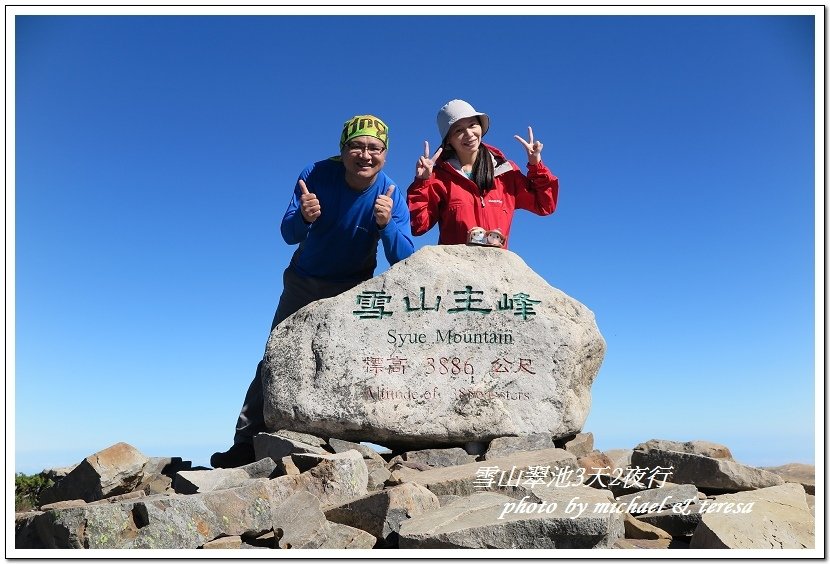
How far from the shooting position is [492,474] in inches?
266

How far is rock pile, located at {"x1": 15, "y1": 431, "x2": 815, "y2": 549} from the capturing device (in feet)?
16.7

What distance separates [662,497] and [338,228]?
4900mm

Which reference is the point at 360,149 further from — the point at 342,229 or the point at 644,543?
the point at 644,543

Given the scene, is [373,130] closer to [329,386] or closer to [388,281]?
[388,281]

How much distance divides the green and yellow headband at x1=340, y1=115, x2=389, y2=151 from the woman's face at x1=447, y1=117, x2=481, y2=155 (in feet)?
2.77

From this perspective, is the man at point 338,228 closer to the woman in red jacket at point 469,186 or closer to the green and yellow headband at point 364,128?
the green and yellow headband at point 364,128

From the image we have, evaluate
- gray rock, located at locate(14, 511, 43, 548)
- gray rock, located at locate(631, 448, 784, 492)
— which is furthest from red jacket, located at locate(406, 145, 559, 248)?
gray rock, located at locate(14, 511, 43, 548)

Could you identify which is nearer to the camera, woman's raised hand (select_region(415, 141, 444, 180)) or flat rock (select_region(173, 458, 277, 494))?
flat rock (select_region(173, 458, 277, 494))

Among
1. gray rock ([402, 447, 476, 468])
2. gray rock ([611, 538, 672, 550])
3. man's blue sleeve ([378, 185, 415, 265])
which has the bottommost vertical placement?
gray rock ([611, 538, 672, 550])


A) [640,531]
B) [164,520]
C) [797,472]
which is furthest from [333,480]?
[797,472]

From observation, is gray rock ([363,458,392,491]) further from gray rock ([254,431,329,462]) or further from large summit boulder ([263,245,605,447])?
large summit boulder ([263,245,605,447])

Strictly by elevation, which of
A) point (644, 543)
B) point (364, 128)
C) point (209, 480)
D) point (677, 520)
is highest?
point (364, 128)

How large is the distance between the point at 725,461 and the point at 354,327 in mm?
4040

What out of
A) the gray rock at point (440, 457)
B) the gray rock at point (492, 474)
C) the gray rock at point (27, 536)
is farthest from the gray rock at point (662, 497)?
the gray rock at point (27, 536)
